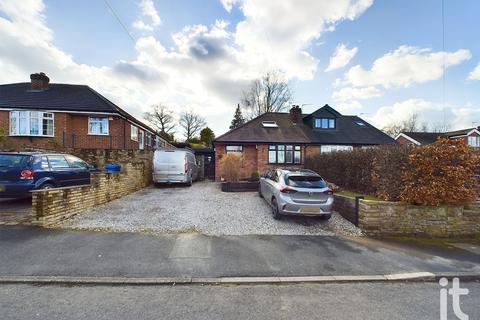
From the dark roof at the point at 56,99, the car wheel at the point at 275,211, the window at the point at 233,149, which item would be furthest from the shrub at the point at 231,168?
the dark roof at the point at 56,99

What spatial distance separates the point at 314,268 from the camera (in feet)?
14.2

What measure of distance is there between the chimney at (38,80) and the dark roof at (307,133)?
14.2 m

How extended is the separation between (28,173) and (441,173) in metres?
11.3

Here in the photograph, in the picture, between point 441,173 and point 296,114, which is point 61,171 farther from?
point 296,114

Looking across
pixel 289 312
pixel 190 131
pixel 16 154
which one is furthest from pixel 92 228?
pixel 190 131

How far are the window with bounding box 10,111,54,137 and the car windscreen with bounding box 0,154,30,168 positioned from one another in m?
11.8

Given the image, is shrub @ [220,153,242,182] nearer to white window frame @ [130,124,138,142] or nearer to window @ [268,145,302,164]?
window @ [268,145,302,164]

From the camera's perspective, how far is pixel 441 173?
6.46 metres

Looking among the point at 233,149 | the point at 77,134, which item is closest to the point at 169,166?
the point at 233,149

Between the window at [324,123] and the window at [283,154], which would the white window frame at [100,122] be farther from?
the window at [324,123]

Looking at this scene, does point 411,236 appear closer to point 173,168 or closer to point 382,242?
point 382,242

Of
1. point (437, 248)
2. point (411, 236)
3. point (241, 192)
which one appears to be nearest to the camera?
point (437, 248)

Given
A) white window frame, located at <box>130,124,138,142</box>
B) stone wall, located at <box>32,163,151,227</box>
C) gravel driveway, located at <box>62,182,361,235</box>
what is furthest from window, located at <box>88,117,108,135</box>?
gravel driveway, located at <box>62,182,361,235</box>

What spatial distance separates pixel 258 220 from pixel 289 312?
4.21m
